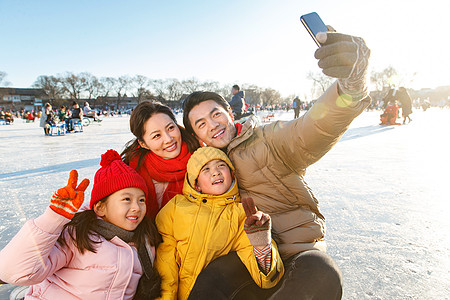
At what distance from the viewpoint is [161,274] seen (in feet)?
4.56

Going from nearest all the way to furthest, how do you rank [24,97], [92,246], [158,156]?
1. [92,246]
2. [158,156]
3. [24,97]

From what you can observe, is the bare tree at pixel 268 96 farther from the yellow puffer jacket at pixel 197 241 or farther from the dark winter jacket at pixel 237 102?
the yellow puffer jacket at pixel 197 241

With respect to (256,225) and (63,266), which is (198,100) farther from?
(63,266)

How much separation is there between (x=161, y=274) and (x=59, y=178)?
366 centimetres

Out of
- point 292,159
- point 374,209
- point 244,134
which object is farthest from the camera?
point 374,209

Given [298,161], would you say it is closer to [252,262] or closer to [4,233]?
[252,262]

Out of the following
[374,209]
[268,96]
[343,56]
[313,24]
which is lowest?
[374,209]

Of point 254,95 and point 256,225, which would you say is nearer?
point 256,225


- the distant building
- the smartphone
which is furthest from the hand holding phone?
the distant building

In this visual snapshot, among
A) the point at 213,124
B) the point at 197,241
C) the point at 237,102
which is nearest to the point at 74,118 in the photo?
the point at 237,102

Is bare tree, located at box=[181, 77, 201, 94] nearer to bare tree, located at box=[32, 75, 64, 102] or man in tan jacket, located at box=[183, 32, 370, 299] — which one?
bare tree, located at box=[32, 75, 64, 102]

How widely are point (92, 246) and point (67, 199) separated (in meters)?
0.31

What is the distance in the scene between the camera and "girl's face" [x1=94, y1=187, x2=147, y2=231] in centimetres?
142

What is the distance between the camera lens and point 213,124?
1.77 m
